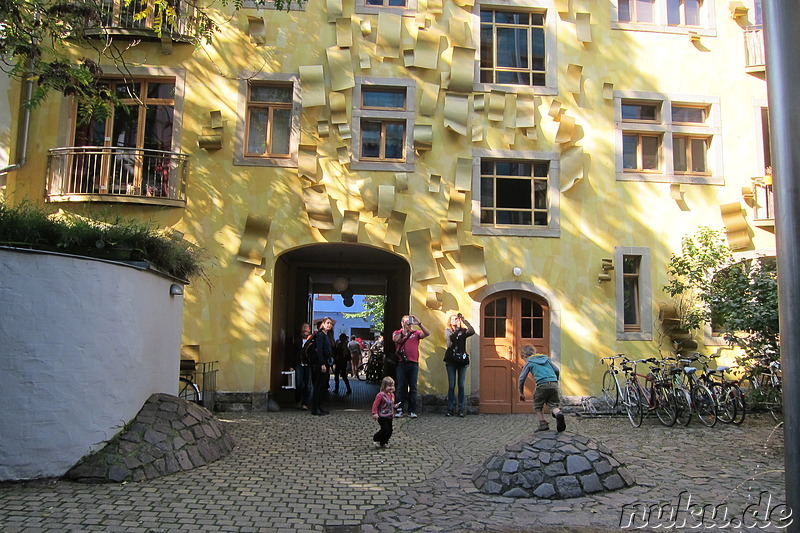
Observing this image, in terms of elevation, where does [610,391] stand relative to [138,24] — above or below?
below

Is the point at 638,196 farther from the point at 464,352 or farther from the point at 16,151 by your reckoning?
the point at 16,151

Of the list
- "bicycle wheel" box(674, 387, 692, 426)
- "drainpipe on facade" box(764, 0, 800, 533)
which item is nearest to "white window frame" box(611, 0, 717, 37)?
"bicycle wheel" box(674, 387, 692, 426)

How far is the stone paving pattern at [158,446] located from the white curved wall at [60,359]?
0.16 meters

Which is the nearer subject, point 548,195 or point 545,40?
point 548,195

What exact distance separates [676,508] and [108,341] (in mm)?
5865

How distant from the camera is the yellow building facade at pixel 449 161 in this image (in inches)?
498

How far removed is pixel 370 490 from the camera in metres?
6.42

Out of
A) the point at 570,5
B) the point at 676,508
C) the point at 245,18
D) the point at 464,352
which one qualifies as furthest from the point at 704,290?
the point at 245,18

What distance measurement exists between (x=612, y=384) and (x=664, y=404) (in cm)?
183

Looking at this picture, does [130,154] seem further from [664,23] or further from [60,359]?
[664,23]

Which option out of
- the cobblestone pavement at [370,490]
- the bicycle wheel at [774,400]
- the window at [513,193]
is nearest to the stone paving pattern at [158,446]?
the cobblestone pavement at [370,490]

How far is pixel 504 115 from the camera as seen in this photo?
44.2ft

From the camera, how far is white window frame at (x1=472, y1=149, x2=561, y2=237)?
43.3 ft

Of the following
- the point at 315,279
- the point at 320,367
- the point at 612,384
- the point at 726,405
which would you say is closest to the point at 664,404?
the point at 726,405
